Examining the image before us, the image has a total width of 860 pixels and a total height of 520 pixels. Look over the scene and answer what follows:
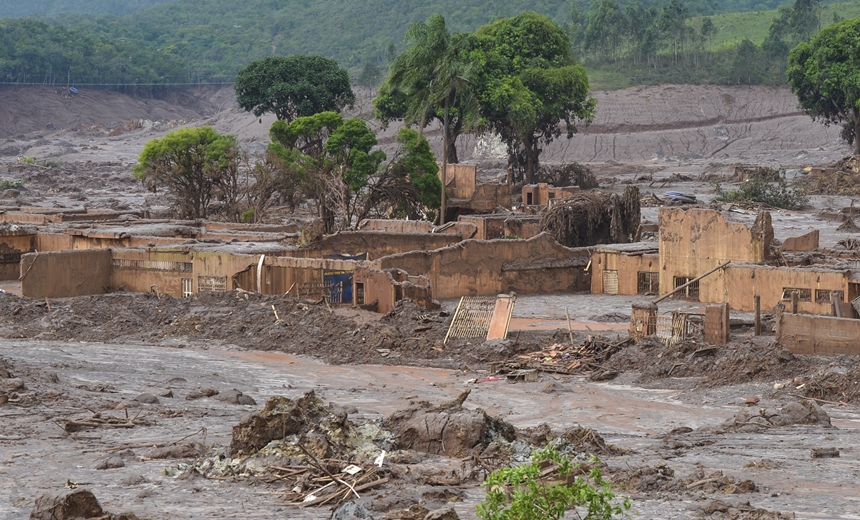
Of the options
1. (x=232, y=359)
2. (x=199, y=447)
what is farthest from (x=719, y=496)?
(x=232, y=359)

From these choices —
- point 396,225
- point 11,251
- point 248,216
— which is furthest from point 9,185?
point 11,251

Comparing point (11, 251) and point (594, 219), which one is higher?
point (594, 219)

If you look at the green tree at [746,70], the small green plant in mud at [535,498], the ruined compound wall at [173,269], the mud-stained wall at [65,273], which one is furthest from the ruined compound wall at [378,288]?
the green tree at [746,70]

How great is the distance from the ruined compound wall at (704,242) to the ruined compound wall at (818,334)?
776cm

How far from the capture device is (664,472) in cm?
1374

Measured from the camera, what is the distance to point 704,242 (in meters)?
31.5

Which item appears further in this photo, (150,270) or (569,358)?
(150,270)

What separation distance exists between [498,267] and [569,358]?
9757 millimetres

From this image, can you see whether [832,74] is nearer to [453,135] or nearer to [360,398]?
[453,135]

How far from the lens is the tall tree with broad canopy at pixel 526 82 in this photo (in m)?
65.6

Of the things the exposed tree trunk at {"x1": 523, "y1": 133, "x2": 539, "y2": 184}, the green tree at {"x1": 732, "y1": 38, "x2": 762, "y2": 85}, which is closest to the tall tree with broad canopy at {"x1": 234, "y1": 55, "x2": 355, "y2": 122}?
the exposed tree trunk at {"x1": 523, "y1": 133, "x2": 539, "y2": 184}

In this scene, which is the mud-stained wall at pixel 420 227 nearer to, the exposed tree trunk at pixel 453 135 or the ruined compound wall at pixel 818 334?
the ruined compound wall at pixel 818 334

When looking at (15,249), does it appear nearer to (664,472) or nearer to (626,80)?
(664,472)

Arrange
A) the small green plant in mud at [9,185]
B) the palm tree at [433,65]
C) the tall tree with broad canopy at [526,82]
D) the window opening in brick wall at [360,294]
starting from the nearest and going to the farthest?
the window opening in brick wall at [360,294] < the palm tree at [433,65] < the tall tree with broad canopy at [526,82] < the small green plant in mud at [9,185]
